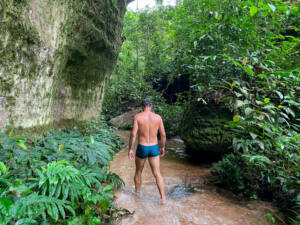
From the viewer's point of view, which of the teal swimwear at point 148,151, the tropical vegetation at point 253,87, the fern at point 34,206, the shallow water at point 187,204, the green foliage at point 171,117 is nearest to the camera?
the fern at point 34,206

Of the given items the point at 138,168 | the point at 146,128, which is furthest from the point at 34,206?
the point at 146,128

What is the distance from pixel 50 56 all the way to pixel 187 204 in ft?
13.2

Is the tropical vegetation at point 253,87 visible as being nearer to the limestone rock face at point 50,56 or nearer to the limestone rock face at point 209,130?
the limestone rock face at point 209,130

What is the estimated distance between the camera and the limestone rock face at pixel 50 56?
10.7 feet

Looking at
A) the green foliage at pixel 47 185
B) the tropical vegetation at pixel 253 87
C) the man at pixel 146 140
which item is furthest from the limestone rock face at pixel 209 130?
the green foliage at pixel 47 185

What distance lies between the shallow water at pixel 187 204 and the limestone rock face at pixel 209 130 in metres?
0.81

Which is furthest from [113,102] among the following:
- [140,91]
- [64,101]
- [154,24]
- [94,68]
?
[64,101]

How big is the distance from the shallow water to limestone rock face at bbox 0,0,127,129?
246 cm

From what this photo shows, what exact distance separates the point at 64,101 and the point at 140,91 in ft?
29.4

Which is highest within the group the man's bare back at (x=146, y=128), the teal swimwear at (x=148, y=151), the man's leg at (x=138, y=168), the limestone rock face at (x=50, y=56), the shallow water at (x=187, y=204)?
the limestone rock face at (x=50, y=56)

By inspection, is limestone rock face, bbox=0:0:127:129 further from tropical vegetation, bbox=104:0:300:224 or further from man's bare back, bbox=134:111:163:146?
tropical vegetation, bbox=104:0:300:224

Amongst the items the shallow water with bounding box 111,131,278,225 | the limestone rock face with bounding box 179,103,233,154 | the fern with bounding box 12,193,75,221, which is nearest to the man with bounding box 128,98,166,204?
the shallow water with bounding box 111,131,278,225

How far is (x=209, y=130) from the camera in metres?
5.63

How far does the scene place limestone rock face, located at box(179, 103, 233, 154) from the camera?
5469 mm
